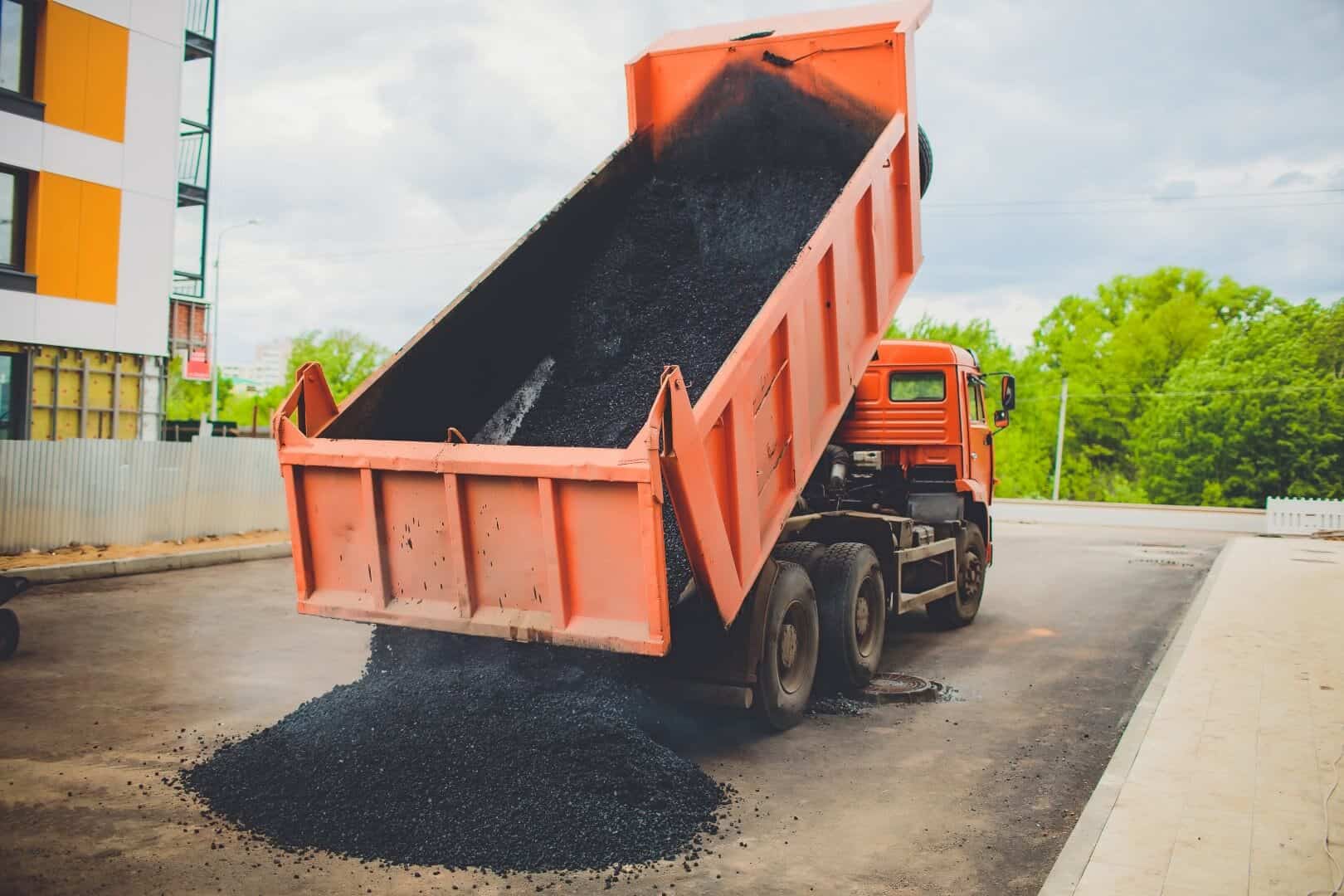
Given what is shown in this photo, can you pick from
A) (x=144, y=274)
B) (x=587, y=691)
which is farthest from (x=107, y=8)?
(x=587, y=691)

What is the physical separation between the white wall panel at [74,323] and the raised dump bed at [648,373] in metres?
15.2

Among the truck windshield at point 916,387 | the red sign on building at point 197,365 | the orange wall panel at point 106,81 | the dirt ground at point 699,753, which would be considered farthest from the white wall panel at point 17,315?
the truck windshield at point 916,387

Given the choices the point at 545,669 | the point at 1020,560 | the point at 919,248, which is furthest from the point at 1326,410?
the point at 545,669

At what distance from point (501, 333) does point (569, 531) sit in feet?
8.42

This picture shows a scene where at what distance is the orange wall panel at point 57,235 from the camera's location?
19.0 m

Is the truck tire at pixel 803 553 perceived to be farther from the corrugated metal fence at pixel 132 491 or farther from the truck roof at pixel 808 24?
the corrugated metal fence at pixel 132 491

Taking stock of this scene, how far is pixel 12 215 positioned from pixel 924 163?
1714 cm

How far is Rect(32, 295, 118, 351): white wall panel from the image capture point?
19.2 metres

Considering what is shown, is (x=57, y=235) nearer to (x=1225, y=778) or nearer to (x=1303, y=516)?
(x=1225, y=778)

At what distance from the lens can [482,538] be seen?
5543mm

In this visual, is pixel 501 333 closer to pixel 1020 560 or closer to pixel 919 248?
pixel 919 248

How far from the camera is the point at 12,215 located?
18781 millimetres

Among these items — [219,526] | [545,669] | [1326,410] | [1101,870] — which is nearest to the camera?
[1101,870]

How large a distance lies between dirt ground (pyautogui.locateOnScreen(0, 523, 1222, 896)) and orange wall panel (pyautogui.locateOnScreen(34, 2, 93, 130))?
1146 cm
